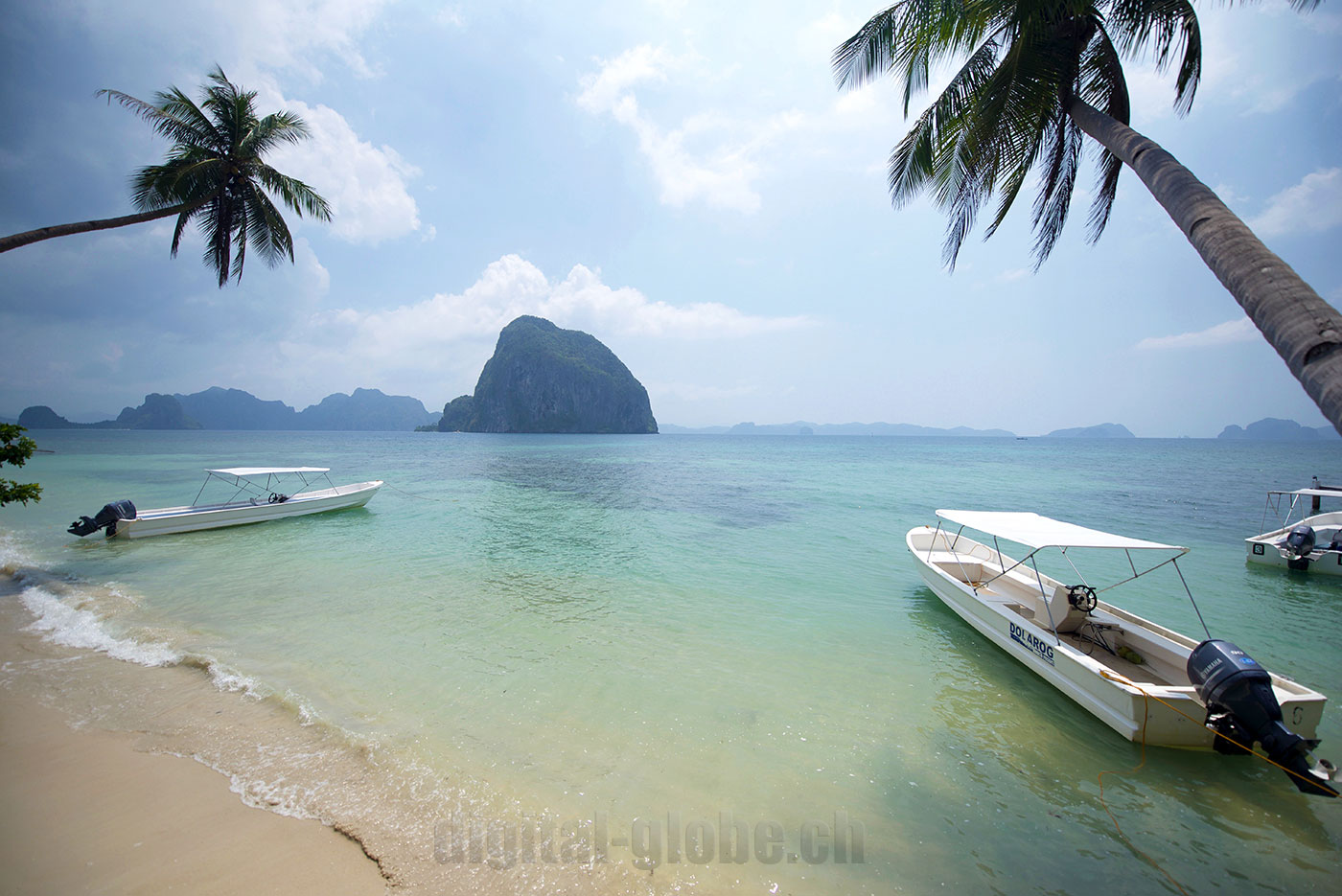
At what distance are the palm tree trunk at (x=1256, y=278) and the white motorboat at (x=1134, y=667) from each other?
11.1 feet

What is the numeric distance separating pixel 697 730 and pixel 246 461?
52.5 m

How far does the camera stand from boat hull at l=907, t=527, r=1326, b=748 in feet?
17.2

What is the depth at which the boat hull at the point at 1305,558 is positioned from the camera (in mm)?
12930

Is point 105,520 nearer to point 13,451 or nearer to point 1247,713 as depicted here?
point 13,451

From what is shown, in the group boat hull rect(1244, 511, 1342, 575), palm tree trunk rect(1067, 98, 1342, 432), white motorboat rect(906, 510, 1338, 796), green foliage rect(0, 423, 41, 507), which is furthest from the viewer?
boat hull rect(1244, 511, 1342, 575)

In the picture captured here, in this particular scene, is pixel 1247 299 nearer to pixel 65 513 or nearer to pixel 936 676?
pixel 936 676

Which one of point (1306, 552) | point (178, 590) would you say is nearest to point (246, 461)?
point (178, 590)

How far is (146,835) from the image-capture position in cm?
362

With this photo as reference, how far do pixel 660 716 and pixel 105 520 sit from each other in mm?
18083

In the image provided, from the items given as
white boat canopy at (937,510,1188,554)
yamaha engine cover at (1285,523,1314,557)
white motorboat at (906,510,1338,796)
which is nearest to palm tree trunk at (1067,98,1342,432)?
white motorboat at (906,510,1338,796)

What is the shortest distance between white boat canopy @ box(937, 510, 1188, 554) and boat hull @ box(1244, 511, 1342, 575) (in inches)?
375

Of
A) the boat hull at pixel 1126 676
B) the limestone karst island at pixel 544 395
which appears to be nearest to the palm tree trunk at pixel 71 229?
the boat hull at pixel 1126 676

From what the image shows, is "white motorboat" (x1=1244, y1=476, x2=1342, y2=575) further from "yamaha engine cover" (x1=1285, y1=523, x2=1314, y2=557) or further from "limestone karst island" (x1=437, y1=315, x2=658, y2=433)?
"limestone karst island" (x1=437, y1=315, x2=658, y2=433)

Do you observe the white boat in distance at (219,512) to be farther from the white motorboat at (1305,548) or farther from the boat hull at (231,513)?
the white motorboat at (1305,548)
